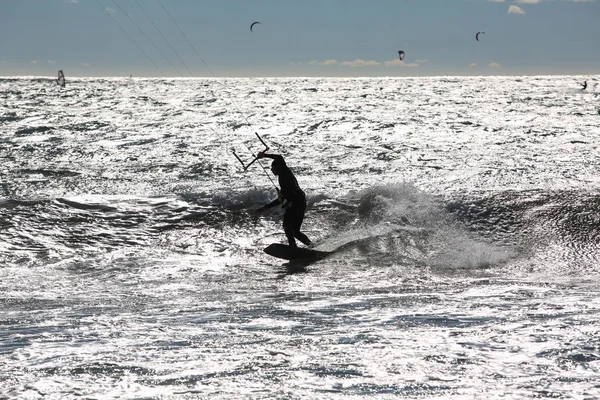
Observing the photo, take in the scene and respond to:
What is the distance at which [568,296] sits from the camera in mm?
8078

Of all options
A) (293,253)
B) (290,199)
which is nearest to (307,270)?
(293,253)

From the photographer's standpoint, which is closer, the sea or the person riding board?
the sea

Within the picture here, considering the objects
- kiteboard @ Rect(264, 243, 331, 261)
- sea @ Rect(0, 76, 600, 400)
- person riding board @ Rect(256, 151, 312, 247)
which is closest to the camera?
sea @ Rect(0, 76, 600, 400)

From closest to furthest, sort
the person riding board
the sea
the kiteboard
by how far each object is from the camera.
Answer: the sea < the kiteboard < the person riding board

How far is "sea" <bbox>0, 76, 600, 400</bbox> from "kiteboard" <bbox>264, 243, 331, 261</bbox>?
0.55 feet

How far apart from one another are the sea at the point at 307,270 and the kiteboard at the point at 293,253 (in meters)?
0.17

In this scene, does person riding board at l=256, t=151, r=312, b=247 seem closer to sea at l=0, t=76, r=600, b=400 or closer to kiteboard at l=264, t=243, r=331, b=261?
kiteboard at l=264, t=243, r=331, b=261

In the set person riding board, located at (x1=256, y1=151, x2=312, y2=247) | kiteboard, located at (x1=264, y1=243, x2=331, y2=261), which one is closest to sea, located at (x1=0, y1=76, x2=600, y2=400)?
kiteboard, located at (x1=264, y1=243, x2=331, y2=261)

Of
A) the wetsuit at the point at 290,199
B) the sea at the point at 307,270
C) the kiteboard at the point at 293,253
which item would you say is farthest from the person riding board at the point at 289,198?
the sea at the point at 307,270

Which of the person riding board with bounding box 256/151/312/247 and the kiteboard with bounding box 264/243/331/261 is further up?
the person riding board with bounding box 256/151/312/247

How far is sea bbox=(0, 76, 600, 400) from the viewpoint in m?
5.29

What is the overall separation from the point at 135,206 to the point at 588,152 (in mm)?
15764

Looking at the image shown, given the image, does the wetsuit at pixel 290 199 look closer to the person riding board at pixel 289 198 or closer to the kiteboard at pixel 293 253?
the person riding board at pixel 289 198

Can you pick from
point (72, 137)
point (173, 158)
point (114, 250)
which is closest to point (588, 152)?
point (173, 158)
